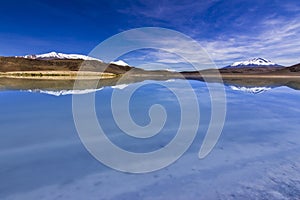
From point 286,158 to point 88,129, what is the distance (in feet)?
15.0

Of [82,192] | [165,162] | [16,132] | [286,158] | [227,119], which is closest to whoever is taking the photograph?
[82,192]

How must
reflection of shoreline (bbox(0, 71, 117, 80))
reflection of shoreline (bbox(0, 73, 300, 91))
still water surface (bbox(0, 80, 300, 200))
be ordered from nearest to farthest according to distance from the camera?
still water surface (bbox(0, 80, 300, 200))
reflection of shoreline (bbox(0, 73, 300, 91))
reflection of shoreline (bbox(0, 71, 117, 80))

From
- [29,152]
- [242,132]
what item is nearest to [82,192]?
[29,152]

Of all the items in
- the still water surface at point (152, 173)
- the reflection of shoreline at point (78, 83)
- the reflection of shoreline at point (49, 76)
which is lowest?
the still water surface at point (152, 173)

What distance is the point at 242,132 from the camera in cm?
715

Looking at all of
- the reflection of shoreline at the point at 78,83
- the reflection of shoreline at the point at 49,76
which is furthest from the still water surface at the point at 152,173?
the reflection of shoreline at the point at 49,76

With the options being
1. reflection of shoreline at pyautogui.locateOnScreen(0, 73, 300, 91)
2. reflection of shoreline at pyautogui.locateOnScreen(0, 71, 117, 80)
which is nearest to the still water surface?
reflection of shoreline at pyautogui.locateOnScreen(0, 73, 300, 91)

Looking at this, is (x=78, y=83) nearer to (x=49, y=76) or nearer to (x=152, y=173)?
(x=49, y=76)

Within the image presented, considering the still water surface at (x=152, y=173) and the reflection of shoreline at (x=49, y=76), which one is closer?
the still water surface at (x=152, y=173)

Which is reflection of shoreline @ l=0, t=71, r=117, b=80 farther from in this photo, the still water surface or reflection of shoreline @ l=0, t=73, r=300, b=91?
the still water surface

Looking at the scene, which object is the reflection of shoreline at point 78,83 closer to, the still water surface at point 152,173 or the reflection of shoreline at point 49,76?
the reflection of shoreline at point 49,76

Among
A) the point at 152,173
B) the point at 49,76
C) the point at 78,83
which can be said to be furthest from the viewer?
the point at 49,76

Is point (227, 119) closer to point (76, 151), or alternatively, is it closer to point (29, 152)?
point (76, 151)

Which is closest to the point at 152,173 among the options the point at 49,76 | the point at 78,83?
the point at 78,83
